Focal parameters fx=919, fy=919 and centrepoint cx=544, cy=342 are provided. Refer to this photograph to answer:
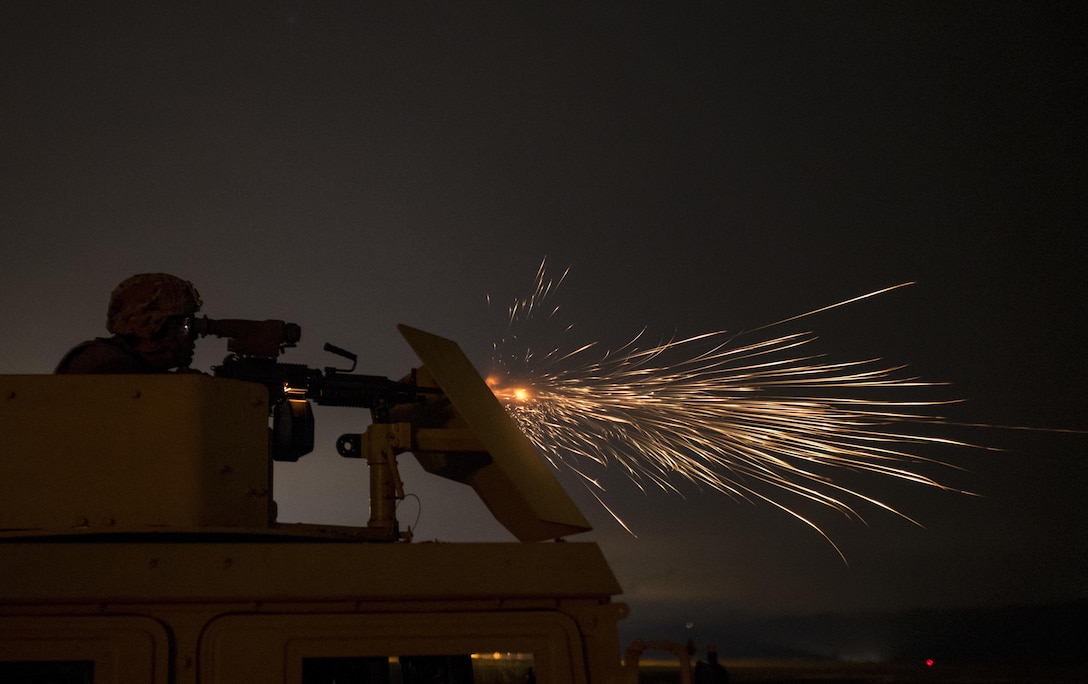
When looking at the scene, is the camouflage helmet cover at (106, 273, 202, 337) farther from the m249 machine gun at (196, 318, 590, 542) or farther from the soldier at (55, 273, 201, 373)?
the m249 machine gun at (196, 318, 590, 542)

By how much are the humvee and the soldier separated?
590 millimetres

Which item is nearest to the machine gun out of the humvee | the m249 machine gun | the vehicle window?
the m249 machine gun

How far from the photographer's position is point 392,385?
474 centimetres

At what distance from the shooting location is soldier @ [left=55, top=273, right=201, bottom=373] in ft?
13.1

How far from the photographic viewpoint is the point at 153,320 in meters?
4.01

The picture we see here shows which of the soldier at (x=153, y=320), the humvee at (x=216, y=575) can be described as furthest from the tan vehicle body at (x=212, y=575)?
the soldier at (x=153, y=320)

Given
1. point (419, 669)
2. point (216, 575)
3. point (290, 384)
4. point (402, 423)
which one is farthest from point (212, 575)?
point (290, 384)

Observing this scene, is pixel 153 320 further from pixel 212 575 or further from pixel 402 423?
Result: pixel 212 575

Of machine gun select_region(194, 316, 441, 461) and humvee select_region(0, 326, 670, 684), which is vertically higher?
machine gun select_region(194, 316, 441, 461)

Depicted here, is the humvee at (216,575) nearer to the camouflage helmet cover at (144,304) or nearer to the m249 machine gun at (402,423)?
the m249 machine gun at (402,423)

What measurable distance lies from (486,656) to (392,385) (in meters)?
1.87

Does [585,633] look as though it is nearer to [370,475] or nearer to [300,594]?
[300,594]

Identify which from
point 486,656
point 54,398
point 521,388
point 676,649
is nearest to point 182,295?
point 54,398

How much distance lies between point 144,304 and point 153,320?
0.08 meters
